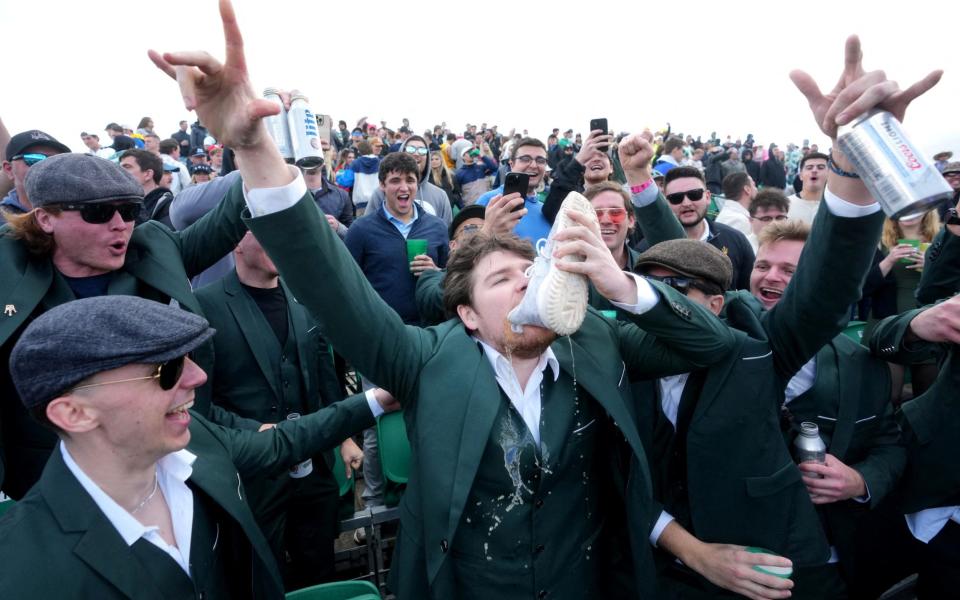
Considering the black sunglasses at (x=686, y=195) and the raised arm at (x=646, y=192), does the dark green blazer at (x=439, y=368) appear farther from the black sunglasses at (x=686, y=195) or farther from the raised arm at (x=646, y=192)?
the black sunglasses at (x=686, y=195)

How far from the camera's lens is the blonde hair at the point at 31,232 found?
2361mm

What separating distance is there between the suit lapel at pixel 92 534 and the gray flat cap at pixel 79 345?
9.5 inches

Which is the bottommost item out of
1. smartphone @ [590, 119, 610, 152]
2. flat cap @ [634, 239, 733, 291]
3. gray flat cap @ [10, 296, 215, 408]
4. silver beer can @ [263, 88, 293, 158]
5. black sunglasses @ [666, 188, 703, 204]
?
black sunglasses @ [666, 188, 703, 204]

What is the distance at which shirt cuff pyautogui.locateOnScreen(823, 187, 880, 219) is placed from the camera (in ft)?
5.45

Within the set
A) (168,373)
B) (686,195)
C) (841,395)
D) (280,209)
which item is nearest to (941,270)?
(841,395)

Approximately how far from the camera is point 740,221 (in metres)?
5.58

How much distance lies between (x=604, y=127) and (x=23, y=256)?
374 centimetres

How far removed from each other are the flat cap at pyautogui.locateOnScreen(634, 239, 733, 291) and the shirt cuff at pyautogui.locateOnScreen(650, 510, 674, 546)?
3.22 ft

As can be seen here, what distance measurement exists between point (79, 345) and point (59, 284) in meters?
1.29

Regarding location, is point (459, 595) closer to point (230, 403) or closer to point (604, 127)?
point (230, 403)

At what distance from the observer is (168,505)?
69.0 inches

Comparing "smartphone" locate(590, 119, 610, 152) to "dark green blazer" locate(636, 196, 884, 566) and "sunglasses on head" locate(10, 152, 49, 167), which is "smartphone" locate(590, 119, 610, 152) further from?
"sunglasses on head" locate(10, 152, 49, 167)

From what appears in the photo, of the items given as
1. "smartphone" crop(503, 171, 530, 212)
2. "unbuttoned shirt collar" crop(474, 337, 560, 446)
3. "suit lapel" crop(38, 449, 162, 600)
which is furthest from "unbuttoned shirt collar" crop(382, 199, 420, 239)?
"suit lapel" crop(38, 449, 162, 600)

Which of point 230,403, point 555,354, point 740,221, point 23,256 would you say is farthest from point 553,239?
point 740,221
